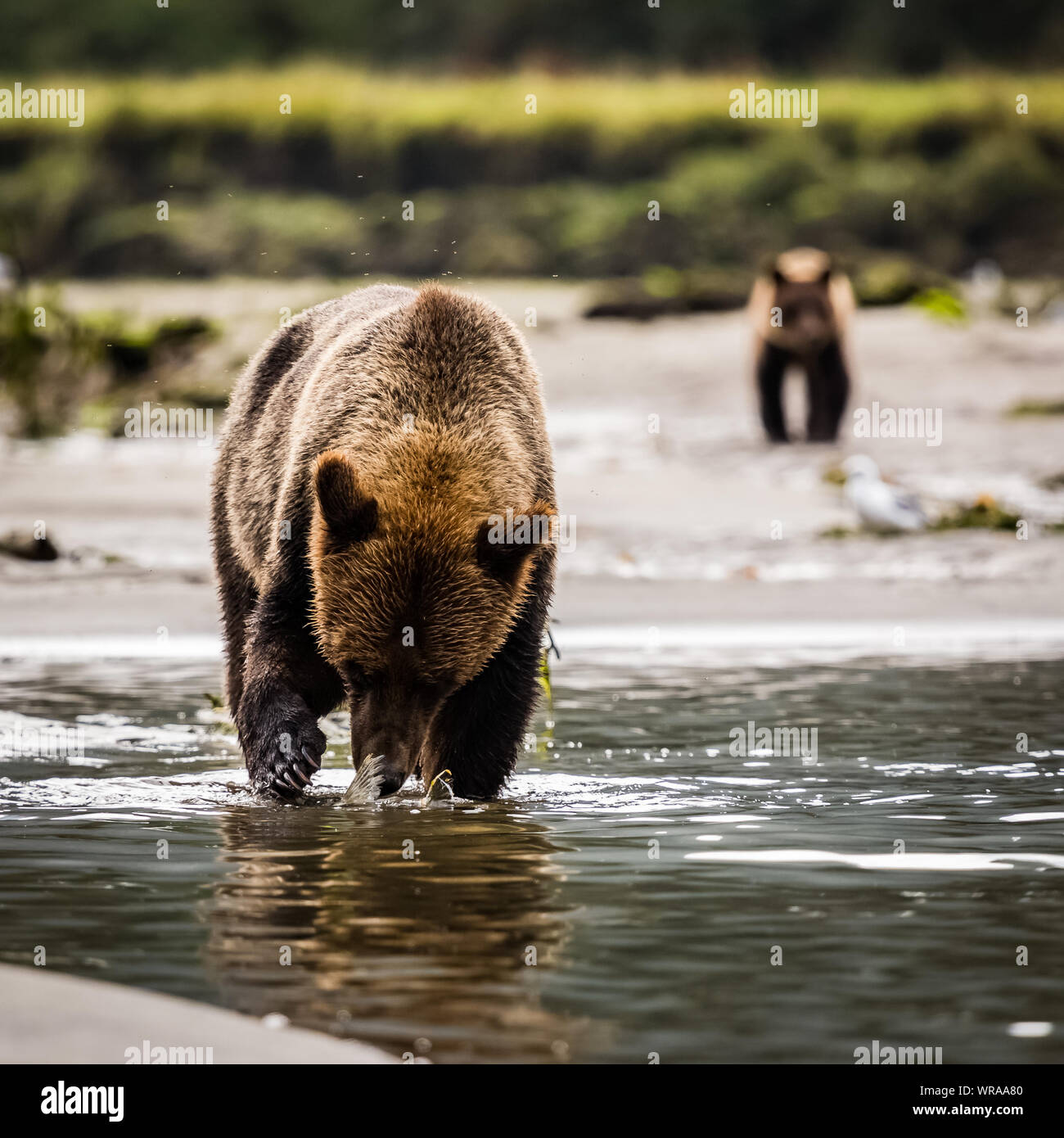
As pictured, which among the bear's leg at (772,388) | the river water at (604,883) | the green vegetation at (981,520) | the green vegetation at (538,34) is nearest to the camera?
the river water at (604,883)

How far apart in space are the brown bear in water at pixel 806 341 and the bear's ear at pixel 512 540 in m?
14.4

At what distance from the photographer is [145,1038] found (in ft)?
15.0

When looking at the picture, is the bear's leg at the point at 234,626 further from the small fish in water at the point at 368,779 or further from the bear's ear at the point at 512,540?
the bear's ear at the point at 512,540

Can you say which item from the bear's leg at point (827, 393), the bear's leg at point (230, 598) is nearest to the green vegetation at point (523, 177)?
the bear's leg at point (827, 393)

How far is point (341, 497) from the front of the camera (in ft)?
22.7

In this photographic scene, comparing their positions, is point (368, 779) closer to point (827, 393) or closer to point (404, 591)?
point (404, 591)

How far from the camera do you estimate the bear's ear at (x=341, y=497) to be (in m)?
6.91

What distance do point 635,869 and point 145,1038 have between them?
7.93 ft

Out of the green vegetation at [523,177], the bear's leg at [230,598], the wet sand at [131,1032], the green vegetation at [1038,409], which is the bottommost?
the wet sand at [131,1032]

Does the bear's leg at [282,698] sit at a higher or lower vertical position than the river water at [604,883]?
higher

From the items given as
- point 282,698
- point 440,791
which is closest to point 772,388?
point 440,791

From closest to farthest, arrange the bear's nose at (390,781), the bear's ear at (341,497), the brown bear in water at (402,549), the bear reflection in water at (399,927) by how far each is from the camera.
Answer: the bear reflection in water at (399,927), the bear's ear at (341,497), the brown bear in water at (402,549), the bear's nose at (390,781)
